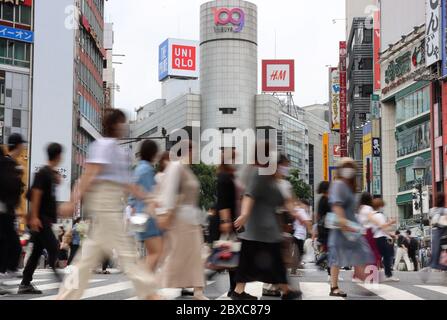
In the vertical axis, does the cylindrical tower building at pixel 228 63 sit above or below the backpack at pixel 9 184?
above

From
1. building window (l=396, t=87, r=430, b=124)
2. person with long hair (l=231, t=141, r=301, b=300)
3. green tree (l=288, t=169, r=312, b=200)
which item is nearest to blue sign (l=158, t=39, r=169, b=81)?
green tree (l=288, t=169, r=312, b=200)

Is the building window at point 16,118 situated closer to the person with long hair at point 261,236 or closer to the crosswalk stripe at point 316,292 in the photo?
the crosswalk stripe at point 316,292

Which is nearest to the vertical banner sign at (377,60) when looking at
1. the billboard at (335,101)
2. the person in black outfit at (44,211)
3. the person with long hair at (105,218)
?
the billboard at (335,101)

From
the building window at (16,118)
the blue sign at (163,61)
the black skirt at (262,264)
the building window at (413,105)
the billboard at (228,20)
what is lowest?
the black skirt at (262,264)

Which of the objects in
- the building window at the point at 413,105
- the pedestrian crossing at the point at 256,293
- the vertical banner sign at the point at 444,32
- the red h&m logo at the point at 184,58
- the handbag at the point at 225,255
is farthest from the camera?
the red h&m logo at the point at 184,58

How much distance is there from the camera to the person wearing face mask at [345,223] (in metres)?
8.74

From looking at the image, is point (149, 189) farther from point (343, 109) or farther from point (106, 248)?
point (343, 109)

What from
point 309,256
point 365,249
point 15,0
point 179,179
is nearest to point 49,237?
point 179,179

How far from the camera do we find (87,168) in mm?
6590

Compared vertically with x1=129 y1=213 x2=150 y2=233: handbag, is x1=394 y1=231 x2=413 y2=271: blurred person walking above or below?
below

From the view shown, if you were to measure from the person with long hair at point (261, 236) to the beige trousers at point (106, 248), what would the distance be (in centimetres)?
137

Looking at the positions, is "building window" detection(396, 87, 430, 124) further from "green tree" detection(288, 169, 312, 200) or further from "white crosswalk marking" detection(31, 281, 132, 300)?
"white crosswalk marking" detection(31, 281, 132, 300)

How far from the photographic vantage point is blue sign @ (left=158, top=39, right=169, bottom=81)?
526 feet

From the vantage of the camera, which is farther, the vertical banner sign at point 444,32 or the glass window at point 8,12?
the glass window at point 8,12
